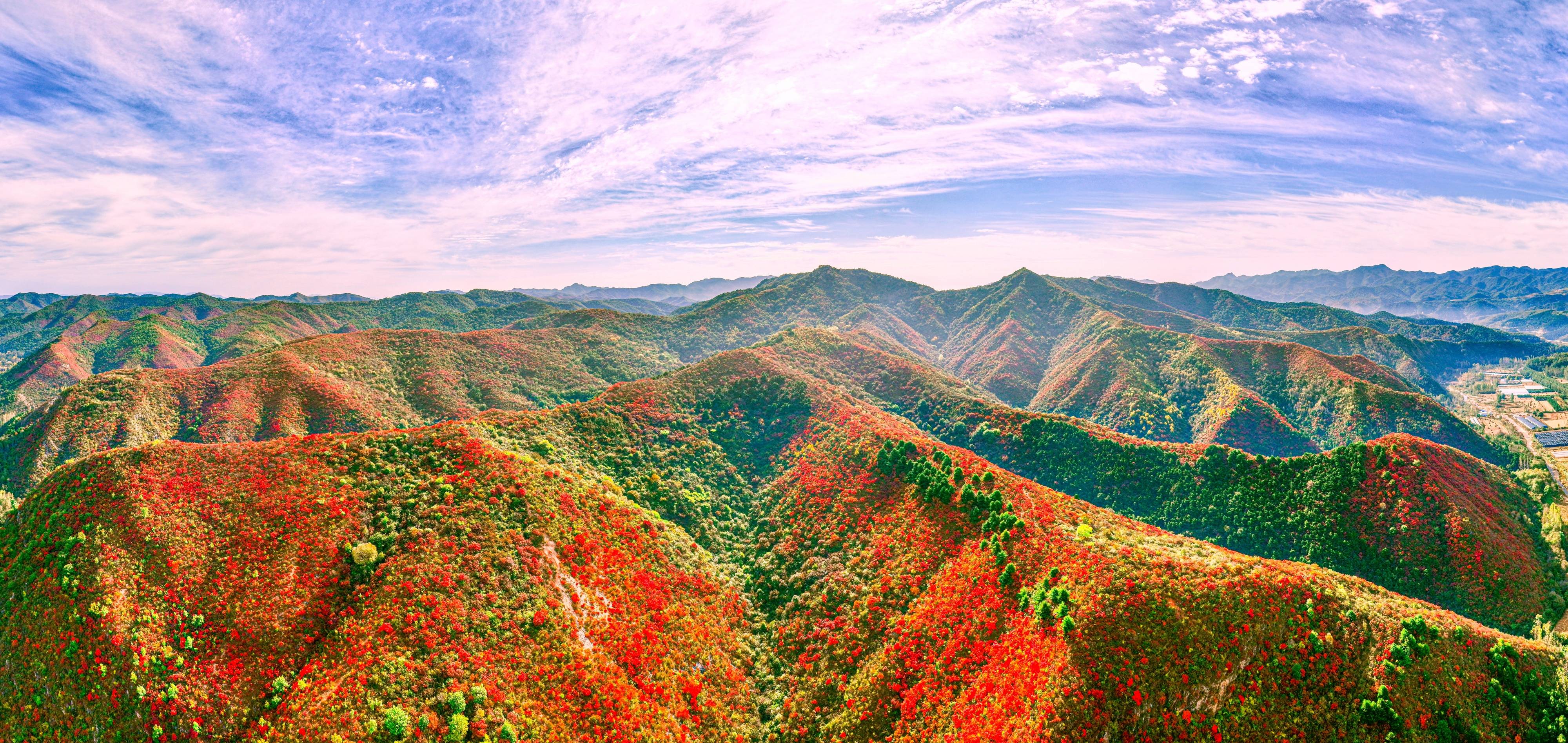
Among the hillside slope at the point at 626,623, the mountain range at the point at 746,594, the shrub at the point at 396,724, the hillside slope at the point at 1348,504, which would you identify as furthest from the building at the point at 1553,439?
the shrub at the point at 396,724

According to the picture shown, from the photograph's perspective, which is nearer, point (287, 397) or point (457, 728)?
point (457, 728)

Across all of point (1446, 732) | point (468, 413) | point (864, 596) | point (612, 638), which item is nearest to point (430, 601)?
point (612, 638)

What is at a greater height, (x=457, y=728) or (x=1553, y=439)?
(x=457, y=728)

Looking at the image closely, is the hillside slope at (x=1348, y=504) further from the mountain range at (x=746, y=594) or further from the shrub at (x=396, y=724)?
the shrub at (x=396, y=724)

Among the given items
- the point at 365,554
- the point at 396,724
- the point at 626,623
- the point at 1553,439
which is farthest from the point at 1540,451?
the point at 365,554

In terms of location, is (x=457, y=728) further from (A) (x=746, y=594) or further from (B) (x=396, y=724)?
(A) (x=746, y=594)

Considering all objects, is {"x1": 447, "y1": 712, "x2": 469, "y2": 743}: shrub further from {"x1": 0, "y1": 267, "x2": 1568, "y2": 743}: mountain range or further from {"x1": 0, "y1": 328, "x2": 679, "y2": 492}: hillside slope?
{"x1": 0, "y1": 328, "x2": 679, "y2": 492}: hillside slope

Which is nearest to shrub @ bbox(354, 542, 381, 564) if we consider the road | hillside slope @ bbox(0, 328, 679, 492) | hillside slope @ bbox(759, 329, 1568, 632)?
hillside slope @ bbox(0, 328, 679, 492)
